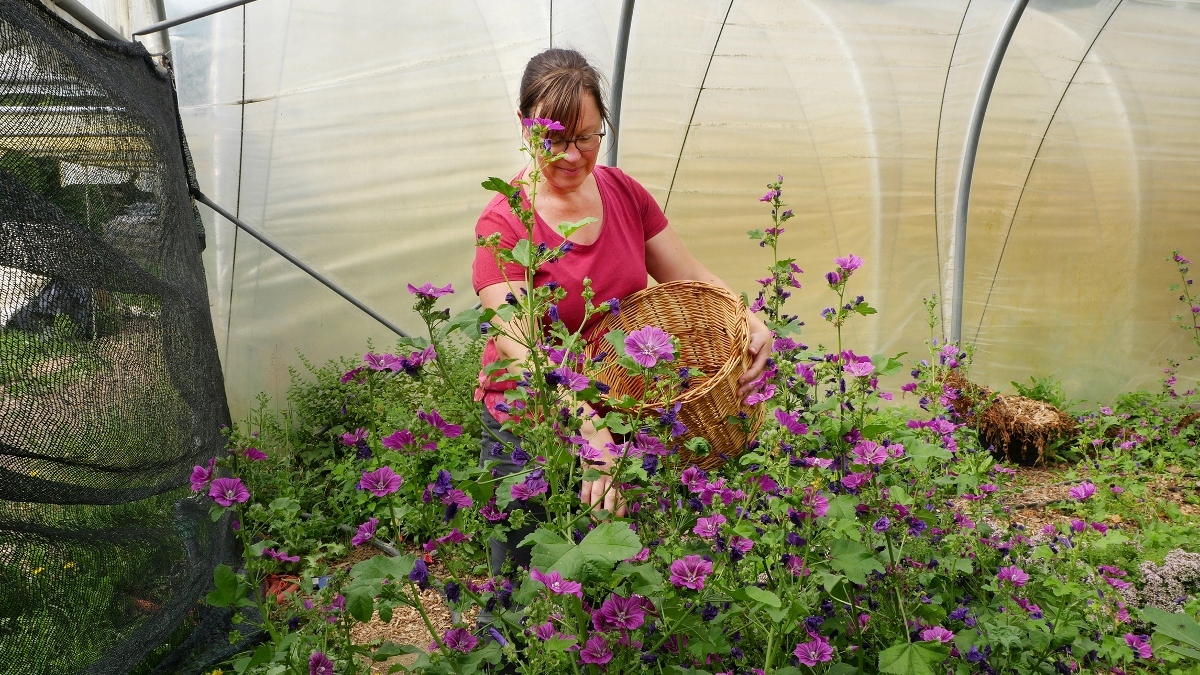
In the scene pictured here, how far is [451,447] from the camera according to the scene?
3.99 m

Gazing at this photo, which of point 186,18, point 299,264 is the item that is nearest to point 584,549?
point 186,18

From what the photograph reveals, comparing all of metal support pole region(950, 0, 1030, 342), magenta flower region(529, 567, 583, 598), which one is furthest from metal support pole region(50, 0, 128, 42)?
metal support pole region(950, 0, 1030, 342)

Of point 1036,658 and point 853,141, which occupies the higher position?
point 853,141

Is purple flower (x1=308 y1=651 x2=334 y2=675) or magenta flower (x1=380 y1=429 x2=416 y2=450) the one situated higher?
magenta flower (x1=380 y1=429 x2=416 y2=450)

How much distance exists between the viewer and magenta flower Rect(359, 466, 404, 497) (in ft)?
4.63

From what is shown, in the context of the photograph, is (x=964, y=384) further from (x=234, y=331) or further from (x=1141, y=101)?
(x=234, y=331)

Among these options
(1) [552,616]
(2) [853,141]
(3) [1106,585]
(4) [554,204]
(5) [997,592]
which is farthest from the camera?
(2) [853,141]

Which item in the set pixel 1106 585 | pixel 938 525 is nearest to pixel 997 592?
pixel 938 525

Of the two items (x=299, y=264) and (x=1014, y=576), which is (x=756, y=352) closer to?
(x=1014, y=576)

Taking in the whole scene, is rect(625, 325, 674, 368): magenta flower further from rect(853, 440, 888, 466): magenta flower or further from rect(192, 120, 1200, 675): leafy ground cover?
rect(853, 440, 888, 466): magenta flower

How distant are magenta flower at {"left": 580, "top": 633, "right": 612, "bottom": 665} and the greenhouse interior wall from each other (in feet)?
12.6

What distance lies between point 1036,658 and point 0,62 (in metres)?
2.11

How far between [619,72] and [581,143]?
3.10 metres

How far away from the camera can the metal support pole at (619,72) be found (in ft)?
15.9
